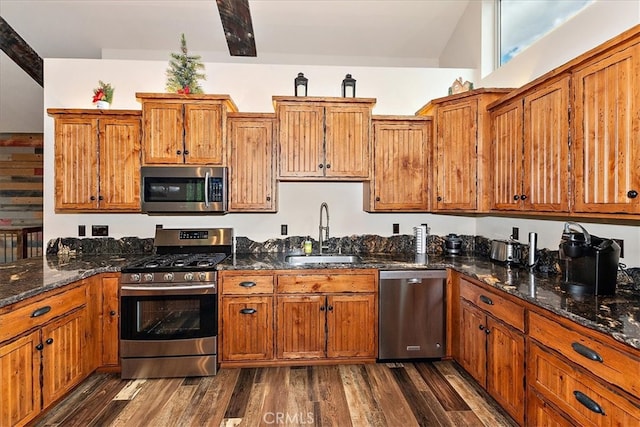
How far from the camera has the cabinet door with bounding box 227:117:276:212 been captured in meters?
3.20

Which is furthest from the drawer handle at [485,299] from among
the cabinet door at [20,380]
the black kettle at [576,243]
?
the cabinet door at [20,380]

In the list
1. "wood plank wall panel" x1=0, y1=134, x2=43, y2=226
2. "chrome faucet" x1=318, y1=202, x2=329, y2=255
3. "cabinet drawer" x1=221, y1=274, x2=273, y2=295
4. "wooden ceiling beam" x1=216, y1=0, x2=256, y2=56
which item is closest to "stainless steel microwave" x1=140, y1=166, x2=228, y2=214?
"cabinet drawer" x1=221, y1=274, x2=273, y2=295

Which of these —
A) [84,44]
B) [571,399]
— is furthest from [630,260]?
[84,44]

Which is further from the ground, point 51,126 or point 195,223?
point 51,126

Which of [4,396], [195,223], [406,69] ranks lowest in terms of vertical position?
[4,396]

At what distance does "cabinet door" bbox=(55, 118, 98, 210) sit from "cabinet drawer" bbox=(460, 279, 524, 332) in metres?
3.39

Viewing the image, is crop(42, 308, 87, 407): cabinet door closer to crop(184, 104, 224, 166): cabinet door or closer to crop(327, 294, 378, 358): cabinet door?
crop(184, 104, 224, 166): cabinet door

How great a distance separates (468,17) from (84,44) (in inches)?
175

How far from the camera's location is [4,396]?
1.85m

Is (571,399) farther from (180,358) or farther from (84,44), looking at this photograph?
(84,44)

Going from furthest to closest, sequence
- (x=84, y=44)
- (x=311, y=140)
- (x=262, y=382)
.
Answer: (x=84, y=44)
(x=311, y=140)
(x=262, y=382)

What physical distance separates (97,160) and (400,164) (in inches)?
113

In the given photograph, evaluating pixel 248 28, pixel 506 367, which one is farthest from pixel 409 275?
pixel 248 28

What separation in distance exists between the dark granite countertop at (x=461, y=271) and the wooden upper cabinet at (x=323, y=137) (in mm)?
890
